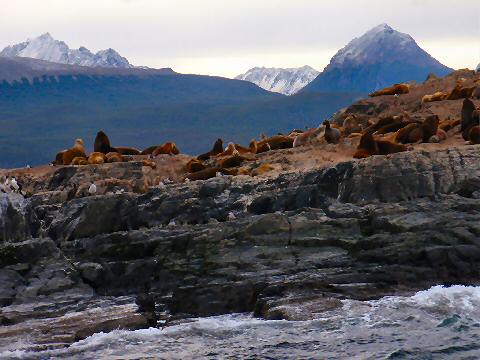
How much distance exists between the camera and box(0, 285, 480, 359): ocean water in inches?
460

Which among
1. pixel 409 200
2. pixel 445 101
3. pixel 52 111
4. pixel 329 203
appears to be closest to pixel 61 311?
pixel 329 203

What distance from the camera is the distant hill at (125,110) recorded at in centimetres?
13750

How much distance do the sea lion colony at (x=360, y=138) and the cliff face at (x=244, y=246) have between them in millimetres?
1716

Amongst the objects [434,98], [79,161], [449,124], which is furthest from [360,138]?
[79,161]

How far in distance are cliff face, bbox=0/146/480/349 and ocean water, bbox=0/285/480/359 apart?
1.51 feet

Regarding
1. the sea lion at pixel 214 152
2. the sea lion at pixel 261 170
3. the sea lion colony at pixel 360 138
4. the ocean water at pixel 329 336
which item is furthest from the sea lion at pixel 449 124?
the ocean water at pixel 329 336

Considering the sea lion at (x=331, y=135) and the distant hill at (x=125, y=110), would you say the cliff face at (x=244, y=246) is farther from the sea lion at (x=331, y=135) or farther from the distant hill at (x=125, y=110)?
the distant hill at (x=125, y=110)

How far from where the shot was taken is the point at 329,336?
12164 millimetres

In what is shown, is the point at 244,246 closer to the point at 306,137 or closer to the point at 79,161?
the point at 306,137

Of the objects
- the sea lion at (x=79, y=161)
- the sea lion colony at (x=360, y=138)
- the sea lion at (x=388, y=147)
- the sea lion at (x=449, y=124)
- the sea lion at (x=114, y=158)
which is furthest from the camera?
the sea lion at (x=114, y=158)

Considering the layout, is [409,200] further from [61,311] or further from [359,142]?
[61,311]

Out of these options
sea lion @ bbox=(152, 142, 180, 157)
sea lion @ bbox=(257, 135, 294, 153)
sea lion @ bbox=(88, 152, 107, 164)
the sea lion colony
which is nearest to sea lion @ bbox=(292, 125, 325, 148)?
the sea lion colony

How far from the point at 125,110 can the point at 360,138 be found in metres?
145

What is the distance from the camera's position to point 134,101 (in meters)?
180
